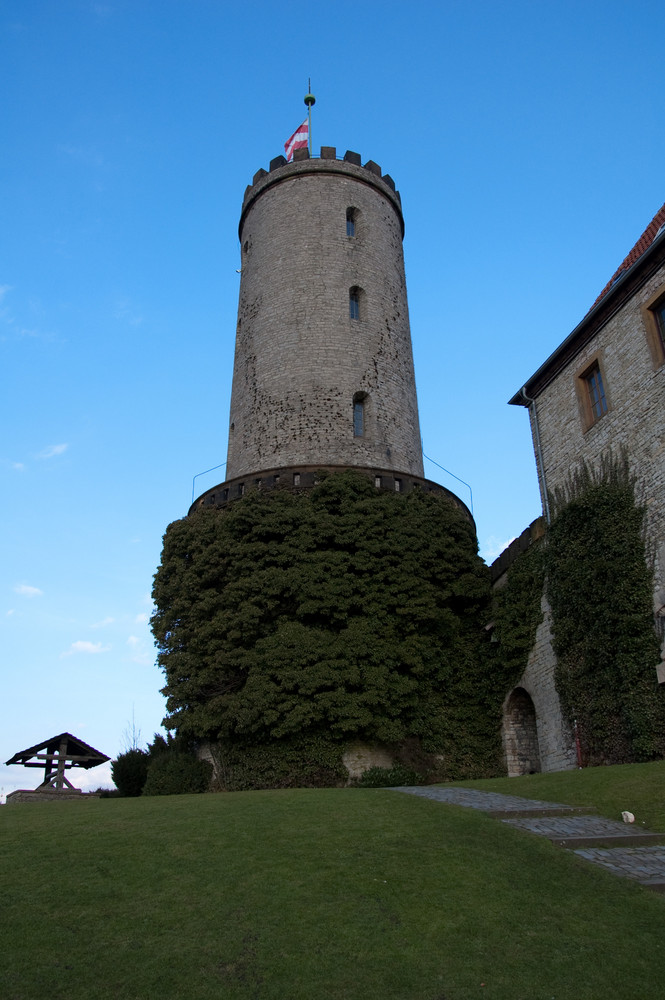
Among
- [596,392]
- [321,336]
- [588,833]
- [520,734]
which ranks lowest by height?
[588,833]

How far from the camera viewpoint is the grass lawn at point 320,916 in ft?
19.0

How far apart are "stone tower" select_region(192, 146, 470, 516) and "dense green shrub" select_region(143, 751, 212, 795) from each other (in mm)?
7062

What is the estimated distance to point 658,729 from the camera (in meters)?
15.1

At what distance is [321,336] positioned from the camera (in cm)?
2614

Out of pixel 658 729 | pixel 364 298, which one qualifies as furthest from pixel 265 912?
pixel 364 298

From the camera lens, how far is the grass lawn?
580cm

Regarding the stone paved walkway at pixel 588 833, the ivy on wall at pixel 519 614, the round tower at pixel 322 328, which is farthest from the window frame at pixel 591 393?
the stone paved walkway at pixel 588 833

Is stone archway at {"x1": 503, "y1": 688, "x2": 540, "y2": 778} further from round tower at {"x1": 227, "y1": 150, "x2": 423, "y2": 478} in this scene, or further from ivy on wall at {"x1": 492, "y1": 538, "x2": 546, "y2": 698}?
round tower at {"x1": 227, "y1": 150, "x2": 423, "y2": 478}

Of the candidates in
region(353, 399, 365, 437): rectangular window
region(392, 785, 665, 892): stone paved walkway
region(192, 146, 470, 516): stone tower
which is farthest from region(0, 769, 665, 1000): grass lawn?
region(353, 399, 365, 437): rectangular window

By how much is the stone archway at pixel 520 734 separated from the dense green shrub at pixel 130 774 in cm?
1010

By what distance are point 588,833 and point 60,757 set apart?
19.7 meters

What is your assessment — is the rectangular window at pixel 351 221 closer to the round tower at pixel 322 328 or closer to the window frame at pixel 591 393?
the round tower at pixel 322 328

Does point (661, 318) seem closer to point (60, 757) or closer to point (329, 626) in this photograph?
point (329, 626)

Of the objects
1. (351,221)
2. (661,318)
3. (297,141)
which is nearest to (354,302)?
(351,221)
